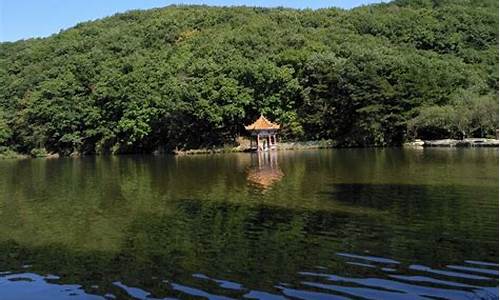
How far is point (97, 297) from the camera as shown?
9.67m

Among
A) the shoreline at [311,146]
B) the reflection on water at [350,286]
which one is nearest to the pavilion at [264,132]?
the shoreline at [311,146]

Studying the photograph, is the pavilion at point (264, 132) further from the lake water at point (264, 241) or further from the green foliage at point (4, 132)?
the green foliage at point (4, 132)

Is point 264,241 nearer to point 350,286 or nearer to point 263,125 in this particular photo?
point 350,286

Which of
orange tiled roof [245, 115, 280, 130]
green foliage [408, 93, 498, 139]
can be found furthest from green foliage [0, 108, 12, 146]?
green foliage [408, 93, 498, 139]

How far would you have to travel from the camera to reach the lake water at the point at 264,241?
974cm

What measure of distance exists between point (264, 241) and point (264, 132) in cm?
4680

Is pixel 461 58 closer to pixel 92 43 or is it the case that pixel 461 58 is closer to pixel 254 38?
pixel 254 38

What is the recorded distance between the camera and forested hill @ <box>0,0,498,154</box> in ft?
190

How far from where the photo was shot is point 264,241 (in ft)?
43.7

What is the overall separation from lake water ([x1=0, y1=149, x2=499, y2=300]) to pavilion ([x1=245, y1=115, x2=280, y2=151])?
34326 mm

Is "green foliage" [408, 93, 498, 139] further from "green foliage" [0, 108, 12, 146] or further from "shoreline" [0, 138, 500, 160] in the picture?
"green foliage" [0, 108, 12, 146]

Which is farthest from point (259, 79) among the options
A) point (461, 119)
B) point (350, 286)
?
point (350, 286)

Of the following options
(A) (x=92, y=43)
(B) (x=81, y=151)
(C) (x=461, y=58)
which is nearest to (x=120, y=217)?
Answer: (B) (x=81, y=151)

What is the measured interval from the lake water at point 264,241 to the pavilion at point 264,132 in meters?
34.3
